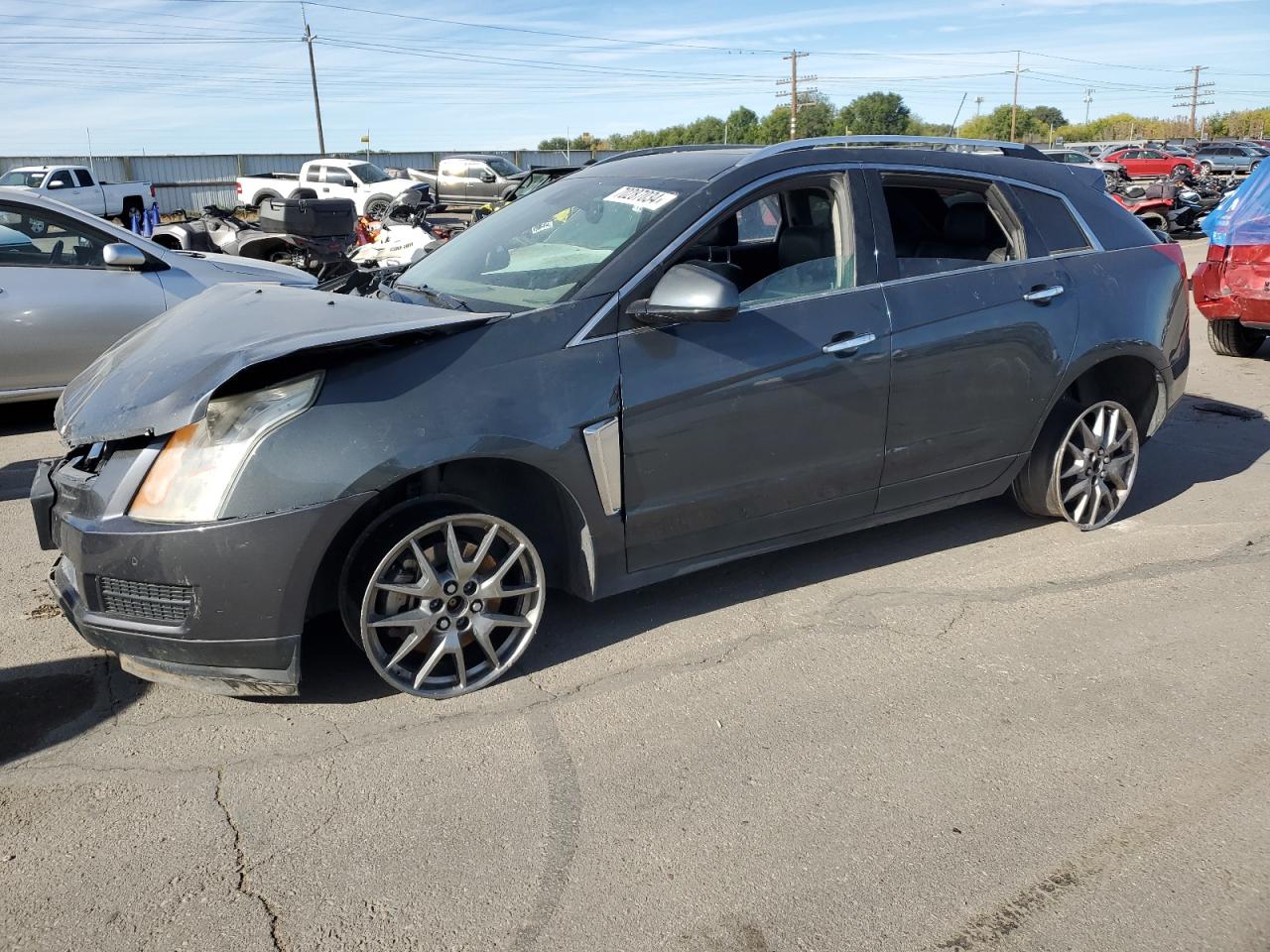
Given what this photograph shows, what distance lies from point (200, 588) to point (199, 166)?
4878 centimetres

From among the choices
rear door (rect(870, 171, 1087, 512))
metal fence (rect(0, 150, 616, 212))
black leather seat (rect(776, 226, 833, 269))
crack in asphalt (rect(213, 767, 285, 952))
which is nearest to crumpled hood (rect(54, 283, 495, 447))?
crack in asphalt (rect(213, 767, 285, 952))

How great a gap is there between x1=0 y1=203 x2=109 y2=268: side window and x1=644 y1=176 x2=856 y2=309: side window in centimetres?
489

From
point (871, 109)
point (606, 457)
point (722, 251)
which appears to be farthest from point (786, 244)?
point (871, 109)

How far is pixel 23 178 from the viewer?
30.6m

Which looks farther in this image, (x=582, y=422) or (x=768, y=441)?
(x=768, y=441)

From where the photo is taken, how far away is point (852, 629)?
4.11m

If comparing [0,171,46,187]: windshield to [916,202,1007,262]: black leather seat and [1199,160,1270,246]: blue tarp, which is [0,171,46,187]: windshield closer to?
[1199,160,1270,246]: blue tarp

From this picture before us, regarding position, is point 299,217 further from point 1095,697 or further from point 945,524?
point 1095,697

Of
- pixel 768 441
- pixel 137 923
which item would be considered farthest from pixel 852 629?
pixel 137 923

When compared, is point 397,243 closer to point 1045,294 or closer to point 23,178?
point 1045,294

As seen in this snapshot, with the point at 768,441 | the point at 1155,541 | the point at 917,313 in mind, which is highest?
the point at 917,313

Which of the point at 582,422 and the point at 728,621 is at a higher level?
the point at 582,422

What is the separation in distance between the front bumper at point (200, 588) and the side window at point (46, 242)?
4.56 m

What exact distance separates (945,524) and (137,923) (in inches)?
159
